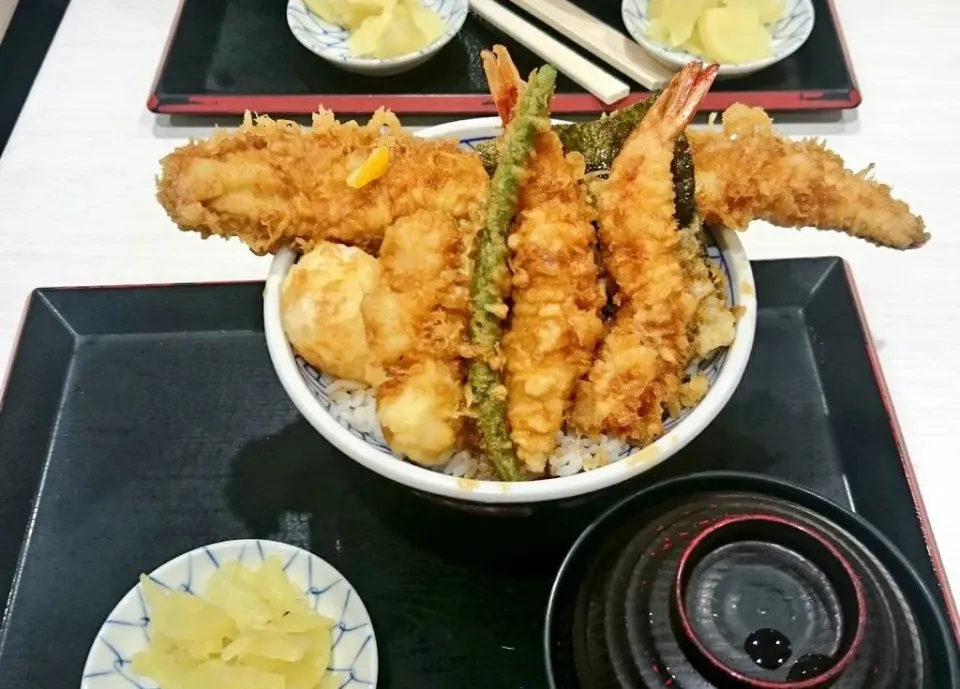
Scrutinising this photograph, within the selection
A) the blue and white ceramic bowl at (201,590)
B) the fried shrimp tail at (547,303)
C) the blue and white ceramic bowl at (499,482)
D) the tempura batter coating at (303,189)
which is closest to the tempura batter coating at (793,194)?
the blue and white ceramic bowl at (499,482)

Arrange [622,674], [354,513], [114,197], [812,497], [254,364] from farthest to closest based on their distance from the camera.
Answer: [114,197] → [254,364] → [354,513] → [812,497] → [622,674]

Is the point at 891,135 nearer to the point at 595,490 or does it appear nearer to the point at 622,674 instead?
the point at 595,490

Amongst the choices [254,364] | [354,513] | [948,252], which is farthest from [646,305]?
[948,252]

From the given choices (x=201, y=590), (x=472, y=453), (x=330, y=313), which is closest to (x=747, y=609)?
(x=472, y=453)

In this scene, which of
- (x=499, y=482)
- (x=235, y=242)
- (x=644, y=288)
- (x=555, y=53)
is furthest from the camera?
(x=555, y=53)

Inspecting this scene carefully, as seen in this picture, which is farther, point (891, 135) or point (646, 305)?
point (891, 135)

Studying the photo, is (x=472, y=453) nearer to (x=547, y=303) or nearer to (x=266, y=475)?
(x=547, y=303)

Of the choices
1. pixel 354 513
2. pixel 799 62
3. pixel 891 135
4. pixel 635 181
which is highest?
pixel 635 181

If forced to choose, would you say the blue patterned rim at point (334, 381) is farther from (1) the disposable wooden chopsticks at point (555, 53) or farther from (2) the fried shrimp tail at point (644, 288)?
(1) the disposable wooden chopsticks at point (555, 53)
